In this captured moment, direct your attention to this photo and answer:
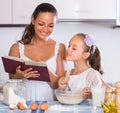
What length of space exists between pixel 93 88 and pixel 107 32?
56.1 inches

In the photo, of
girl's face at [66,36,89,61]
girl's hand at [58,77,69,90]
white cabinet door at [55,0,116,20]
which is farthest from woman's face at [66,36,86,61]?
white cabinet door at [55,0,116,20]

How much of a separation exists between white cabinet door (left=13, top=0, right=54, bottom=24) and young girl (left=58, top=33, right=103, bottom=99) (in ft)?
3.03

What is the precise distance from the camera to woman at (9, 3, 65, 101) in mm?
1809

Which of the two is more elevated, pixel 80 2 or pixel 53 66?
pixel 80 2

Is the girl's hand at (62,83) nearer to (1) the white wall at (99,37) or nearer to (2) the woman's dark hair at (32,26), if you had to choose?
(2) the woman's dark hair at (32,26)

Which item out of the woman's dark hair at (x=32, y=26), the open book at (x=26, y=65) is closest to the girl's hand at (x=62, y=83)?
the open book at (x=26, y=65)

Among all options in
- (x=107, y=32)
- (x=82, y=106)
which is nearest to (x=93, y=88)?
(x=82, y=106)

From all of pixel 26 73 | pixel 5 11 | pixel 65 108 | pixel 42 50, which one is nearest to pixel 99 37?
pixel 5 11

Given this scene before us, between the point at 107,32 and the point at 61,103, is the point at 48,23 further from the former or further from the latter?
the point at 107,32

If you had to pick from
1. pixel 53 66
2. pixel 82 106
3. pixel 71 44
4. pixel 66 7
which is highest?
pixel 66 7

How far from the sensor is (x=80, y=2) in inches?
99.5

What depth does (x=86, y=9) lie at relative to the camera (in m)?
2.53

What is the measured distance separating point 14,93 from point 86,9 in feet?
4.19

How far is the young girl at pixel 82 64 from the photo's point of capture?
165cm
